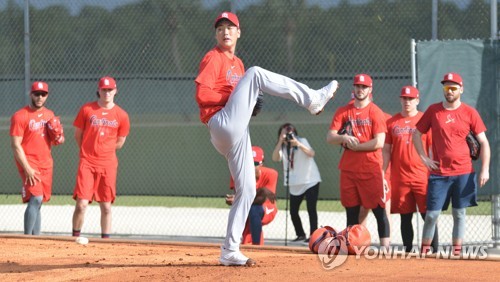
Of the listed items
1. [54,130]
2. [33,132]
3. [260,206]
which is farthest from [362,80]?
[33,132]

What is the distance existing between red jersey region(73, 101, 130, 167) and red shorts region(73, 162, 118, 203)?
7cm

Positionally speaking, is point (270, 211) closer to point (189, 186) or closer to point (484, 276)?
point (189, 186)

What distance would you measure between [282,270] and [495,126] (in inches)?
184

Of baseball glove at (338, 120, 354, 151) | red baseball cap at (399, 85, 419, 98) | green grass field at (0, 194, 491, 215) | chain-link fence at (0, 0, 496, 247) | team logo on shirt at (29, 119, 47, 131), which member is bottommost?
green grass field at (0, 194, 491, 215)

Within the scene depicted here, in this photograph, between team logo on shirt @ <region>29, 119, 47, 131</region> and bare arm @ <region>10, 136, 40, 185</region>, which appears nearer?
bare arm @ <region>10, 136, 40, 185</region>

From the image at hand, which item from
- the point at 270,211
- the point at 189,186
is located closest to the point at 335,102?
the point at 189,186

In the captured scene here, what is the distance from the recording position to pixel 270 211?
1162cm

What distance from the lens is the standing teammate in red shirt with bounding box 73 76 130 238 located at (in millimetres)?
11695

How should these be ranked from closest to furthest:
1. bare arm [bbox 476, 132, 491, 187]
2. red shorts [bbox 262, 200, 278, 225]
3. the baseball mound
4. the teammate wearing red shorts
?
the baseball mound < bare arm [bbox 476, 132, 491, 187] < the teammate wearing red shorts < red shorts [bbox 262, 200, 278, 225]

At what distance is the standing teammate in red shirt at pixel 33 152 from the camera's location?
11875 mm

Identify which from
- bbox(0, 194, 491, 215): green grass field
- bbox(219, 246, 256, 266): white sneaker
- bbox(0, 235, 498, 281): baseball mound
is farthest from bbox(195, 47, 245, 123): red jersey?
bbox(0, 194, 491, 215): green grass field

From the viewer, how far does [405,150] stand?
36.4 feet

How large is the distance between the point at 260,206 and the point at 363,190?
1231mm

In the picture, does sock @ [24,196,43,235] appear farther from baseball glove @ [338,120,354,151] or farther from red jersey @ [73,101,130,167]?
baseball glove @ [338,120,354,151]
